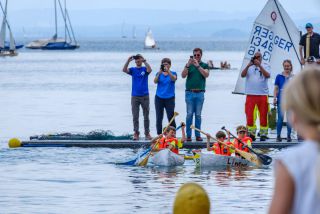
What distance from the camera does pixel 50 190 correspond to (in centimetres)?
1388

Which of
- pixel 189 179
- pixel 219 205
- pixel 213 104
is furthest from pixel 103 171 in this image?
pixel 213 104

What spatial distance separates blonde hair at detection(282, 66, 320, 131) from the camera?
13.1ft

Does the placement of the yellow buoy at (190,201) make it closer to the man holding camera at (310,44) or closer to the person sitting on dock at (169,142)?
the person sitting on dock at (169,142)

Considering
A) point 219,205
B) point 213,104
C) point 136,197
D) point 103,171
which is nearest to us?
point 219,205

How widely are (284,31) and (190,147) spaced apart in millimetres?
6662

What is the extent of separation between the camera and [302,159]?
4.09 metres

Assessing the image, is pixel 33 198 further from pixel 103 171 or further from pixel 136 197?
pixel 103 171

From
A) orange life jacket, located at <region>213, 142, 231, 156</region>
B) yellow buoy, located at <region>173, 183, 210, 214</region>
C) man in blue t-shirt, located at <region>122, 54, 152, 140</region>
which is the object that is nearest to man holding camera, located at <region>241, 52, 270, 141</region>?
man in blue t-shirt, located at <region>122, 54, 152, 140</region>

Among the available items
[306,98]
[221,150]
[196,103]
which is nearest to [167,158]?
[221,150]

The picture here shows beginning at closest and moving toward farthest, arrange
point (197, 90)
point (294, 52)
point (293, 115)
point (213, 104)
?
point (293, 115), point (197, 90), point (294, 52), point (213, 104)

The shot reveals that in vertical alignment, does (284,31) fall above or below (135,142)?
above

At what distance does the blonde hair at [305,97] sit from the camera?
3992mm

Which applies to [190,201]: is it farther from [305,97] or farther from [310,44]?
[310,44]

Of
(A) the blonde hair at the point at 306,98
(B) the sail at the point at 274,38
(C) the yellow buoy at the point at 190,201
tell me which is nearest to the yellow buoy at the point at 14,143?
(B) the sail at the point at 274,38
